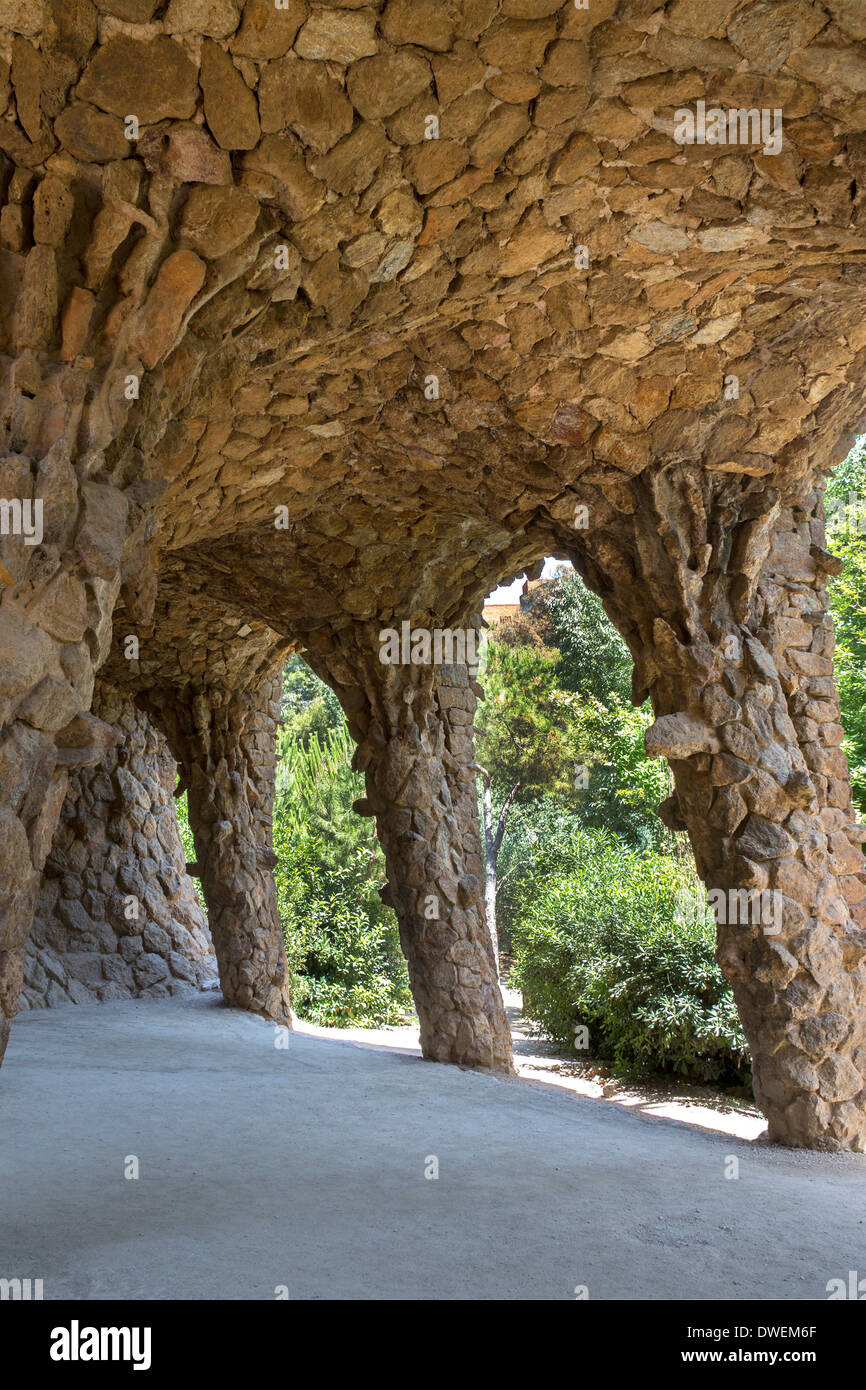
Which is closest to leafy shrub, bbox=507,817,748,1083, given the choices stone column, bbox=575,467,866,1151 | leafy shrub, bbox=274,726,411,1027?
leafy shrub, bbox=274,726,411,1027

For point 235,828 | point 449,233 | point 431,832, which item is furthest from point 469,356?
point 235,828

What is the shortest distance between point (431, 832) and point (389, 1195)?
337 centimetres

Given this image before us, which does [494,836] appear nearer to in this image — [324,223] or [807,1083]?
[807,1083]

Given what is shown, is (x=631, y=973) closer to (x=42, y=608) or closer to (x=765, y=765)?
(x=765, y=765)

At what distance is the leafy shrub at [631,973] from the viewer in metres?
8.75

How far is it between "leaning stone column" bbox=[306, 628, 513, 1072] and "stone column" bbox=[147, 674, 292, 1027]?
100 inches

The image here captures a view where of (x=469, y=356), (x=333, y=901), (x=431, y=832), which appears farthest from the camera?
(x=333, y=901)

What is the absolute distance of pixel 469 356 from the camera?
4.25m

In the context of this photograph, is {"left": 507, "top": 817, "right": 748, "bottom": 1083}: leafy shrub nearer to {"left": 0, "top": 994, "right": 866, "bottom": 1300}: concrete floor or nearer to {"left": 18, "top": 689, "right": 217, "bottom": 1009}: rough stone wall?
{"left": 0, "top": 994, "right": 866, "bottom": 1300}: concrete floor

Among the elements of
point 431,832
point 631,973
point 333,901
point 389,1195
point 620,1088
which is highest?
point 431,832

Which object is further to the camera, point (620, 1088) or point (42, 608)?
point (620, 1088)

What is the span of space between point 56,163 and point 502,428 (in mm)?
2378

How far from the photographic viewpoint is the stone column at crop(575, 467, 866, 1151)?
14.0 feet

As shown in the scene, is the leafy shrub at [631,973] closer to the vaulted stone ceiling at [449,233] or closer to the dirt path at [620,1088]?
the dirt path at [620,1088]
